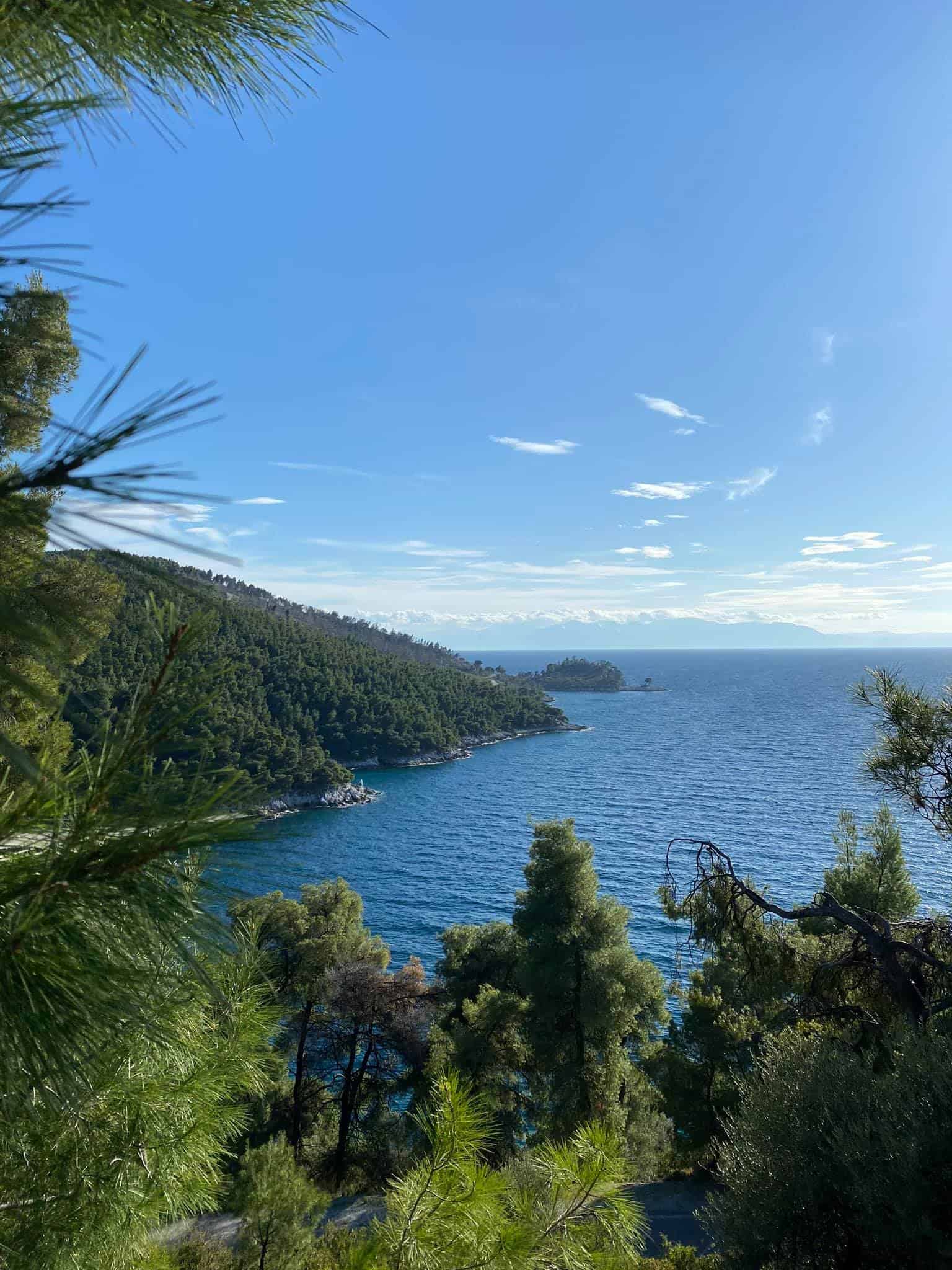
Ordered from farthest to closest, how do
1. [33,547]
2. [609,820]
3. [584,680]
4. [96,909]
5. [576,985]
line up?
[584,680] < [609,820] < [576,985] < [33,547] < [96,909]

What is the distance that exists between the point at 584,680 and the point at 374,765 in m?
99.4

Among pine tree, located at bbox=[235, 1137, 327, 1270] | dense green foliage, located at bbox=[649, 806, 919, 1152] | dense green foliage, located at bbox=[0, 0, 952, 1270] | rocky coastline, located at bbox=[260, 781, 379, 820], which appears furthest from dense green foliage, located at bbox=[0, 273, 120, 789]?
rocky coastline, located at bbox=[260, 781, 379, 820]

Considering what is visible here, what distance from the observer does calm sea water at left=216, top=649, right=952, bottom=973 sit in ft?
93.6

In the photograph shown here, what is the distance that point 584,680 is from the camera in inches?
6314

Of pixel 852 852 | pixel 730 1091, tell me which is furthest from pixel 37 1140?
pixel 852 852

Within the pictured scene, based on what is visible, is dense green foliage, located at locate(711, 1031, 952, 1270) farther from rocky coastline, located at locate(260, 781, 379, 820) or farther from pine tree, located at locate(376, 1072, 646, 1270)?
rocky coastline, located at locate(260, 781, 379, 820)

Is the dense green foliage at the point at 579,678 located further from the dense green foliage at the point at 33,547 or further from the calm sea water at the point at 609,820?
the dense green foliage at the point at 33,547

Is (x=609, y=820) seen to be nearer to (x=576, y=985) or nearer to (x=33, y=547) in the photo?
(x=576, y=985)

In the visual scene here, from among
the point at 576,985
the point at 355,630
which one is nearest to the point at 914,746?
the point at 576,985

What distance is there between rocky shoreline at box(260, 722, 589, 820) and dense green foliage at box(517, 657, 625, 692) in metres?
56.5

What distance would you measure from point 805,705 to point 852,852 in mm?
103452

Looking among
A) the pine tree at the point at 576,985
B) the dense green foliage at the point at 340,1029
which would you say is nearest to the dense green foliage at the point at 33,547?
the pine tree at the point at 576,985

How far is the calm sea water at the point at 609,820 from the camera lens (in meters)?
28.5

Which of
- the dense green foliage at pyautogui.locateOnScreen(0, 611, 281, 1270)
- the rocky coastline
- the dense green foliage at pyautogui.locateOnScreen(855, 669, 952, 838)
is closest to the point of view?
the dense green foliage at pyautogui.locateOnScreen(0, 611, 281, 1270)
